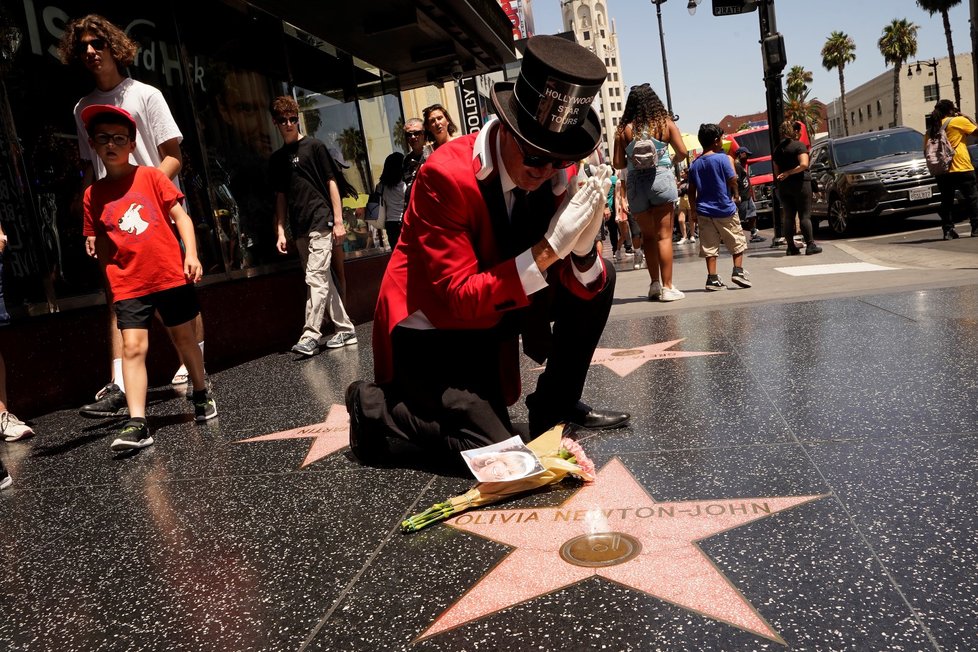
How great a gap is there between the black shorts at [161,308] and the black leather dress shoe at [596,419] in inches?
80.1

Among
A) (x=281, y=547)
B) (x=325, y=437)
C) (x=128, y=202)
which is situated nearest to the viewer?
(x=281, y=547)

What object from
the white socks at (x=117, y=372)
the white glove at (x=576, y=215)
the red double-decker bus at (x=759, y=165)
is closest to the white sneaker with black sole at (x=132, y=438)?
the white socks at (x=117, y=372)

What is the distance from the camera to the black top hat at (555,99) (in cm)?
227

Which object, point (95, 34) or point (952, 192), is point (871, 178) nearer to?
point (952, 192)

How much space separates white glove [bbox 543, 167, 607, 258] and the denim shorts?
13.6ft

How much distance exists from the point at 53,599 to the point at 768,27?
11.1 meters

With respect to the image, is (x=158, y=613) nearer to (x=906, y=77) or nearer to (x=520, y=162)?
(x=520, y=162)

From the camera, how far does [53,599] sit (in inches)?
83.4

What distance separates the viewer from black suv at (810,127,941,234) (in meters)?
11.9

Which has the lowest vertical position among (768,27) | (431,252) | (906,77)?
(431,252)

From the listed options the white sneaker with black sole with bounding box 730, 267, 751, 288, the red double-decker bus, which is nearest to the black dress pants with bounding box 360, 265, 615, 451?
the white sneaker with black sole with bounding box 730, 267, 751, 288

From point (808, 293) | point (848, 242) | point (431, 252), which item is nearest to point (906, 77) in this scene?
point (848, 242)

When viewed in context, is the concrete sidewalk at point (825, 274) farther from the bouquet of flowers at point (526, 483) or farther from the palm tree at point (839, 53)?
the palm tree at point (839, 53)

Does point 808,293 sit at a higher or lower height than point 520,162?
lower
